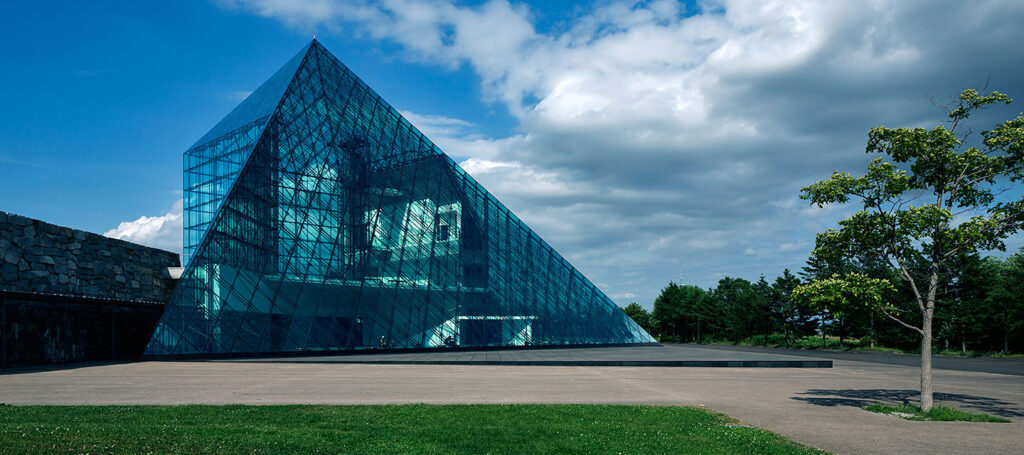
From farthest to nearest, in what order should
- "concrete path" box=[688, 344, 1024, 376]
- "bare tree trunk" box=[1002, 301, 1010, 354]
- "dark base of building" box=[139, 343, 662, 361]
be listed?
"bare tree trunk" box=[1002, 301, 1010, 354] → "concrete path" box=[688, 344, 1024, 376] → "dark base of building" box=[139, 343, 662, 361]

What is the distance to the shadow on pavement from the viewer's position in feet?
46.9

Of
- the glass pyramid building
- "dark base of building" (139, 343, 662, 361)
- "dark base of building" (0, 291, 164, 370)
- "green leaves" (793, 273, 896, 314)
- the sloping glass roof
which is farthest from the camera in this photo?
the sloping glass roof

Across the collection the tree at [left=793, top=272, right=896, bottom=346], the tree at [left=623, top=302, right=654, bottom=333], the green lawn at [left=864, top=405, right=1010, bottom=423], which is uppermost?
the tree at [left=793, top=272, right=896, bottom=346]

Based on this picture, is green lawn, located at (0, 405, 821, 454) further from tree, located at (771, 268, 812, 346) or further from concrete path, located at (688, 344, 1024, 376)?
tree, located at (771, 268, 812, 346)

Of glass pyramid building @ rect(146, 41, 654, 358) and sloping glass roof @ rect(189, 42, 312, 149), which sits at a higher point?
sloping glass roof @ rect(189, 42, 312, 149)

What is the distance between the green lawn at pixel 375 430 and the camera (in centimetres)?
844

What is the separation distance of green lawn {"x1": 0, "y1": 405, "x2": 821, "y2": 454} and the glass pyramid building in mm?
17910

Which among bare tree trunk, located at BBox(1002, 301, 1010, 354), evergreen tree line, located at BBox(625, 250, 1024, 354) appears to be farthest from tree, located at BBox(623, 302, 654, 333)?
bare tree trunk, located at BBox(1002, 301, 1010, 354)

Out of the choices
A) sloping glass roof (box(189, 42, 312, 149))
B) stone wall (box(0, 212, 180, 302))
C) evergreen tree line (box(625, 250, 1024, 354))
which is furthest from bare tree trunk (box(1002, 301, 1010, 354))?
stone wall (box(0, 212, 180, 302))

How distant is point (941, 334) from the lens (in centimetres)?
4819

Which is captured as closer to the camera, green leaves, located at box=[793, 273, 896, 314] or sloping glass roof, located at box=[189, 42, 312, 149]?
green leaves, located at box=[793, 273, 896, 314]

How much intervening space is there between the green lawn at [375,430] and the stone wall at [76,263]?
1711 centimetres

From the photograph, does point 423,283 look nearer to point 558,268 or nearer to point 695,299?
point 558,268

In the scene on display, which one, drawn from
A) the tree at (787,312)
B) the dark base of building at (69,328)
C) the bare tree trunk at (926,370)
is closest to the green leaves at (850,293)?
the bare tree trunk at (926,370)
